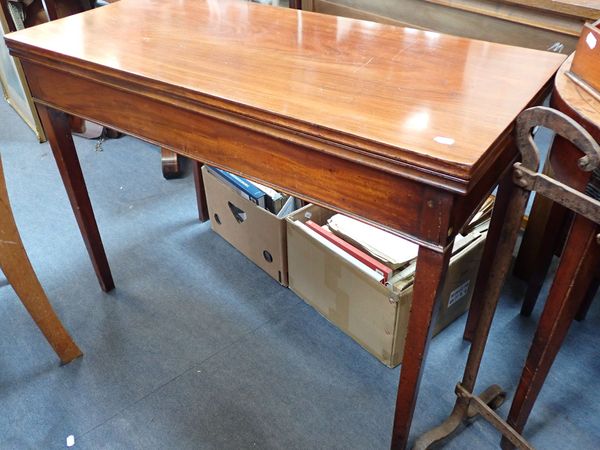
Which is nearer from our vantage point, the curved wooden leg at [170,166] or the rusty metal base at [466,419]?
the rusty metal base at [466,419]

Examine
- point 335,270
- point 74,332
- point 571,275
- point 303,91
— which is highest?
point 303,91

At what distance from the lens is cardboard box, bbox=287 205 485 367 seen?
1299 millimetres

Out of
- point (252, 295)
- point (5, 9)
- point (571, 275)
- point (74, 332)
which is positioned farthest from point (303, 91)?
point (5, 9)

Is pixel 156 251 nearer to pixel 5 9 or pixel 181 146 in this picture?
pixel 181 146

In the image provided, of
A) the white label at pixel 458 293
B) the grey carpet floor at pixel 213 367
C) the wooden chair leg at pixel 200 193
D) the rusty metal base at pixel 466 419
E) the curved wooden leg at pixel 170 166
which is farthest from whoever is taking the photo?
the curved wooden leg at pixel 170 166

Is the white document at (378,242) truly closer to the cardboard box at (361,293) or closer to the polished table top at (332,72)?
the cardboard box at (361,293)

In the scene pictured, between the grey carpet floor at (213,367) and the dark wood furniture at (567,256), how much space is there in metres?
0.29

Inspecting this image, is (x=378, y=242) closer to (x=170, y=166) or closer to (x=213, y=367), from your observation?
(x=213, y=367)

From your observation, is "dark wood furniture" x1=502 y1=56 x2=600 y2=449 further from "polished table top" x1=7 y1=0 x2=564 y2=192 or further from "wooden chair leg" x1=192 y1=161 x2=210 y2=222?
"wooden chair leg" x1=192 y1=161 x2=210 y2=222

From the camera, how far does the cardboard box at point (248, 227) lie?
61.0 inches

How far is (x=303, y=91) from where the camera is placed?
0.90 metres

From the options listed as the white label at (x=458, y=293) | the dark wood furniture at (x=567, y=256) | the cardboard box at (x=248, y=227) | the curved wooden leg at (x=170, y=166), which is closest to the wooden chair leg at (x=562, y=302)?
the dark wood furniture at (x=567, y=256)

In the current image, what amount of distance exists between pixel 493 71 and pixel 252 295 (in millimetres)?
958

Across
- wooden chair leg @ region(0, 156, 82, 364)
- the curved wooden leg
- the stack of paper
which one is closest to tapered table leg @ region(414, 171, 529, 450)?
the stack of paper
